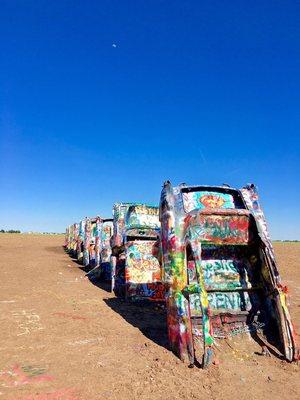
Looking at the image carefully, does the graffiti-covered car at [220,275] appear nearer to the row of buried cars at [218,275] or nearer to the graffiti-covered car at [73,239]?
the row of buried cars at [218,275]

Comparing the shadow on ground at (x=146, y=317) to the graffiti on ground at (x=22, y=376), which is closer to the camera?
the graffiti on ground at (x=22, y=376)

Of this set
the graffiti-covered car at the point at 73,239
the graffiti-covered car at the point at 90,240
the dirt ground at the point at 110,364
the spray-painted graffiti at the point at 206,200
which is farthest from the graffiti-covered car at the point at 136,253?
the graffiti-covered car at the point at 73,239

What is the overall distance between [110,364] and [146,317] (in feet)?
9.36

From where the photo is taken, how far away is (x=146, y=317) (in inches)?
299

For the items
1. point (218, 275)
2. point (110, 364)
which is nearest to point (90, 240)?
point (218, 275)

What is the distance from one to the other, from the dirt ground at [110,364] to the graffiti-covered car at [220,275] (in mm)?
375

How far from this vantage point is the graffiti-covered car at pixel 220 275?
17.0ft

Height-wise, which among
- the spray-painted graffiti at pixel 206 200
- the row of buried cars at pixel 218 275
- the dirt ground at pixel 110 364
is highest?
the spray-painted graffiti at pixel 206 200

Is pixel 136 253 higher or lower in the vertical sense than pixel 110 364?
higher

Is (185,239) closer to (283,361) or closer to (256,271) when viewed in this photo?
(256,271)

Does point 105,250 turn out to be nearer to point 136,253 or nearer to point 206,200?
point 136,253

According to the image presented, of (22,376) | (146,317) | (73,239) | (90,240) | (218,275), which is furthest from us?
(73,239)

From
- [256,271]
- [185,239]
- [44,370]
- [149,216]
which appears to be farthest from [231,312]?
[149,216]

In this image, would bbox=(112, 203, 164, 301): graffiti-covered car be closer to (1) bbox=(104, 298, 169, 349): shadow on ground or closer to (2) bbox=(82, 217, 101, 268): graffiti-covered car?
(1) bbox=(104, 298, 169, 349): shadow on ground
